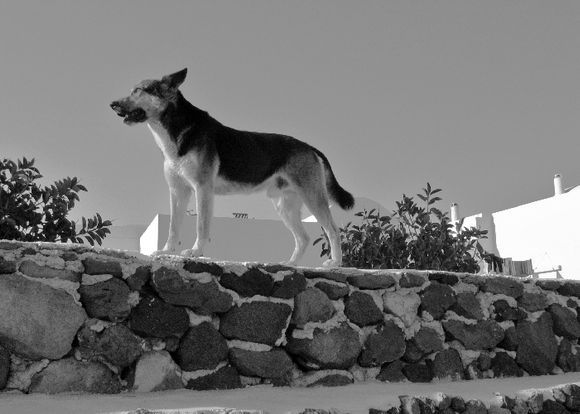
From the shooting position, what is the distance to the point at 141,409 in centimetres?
312

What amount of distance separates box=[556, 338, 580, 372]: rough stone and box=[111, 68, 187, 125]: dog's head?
390cm

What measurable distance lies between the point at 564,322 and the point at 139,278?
3903mm

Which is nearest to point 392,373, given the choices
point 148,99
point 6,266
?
point 148,99

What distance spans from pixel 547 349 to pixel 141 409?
12.5ft

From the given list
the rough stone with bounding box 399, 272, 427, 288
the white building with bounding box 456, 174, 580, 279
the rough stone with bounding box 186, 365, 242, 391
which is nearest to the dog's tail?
the rough stone with bounding box 399, 272, 427, 288

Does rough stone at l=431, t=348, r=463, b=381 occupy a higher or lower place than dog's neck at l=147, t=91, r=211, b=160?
lower

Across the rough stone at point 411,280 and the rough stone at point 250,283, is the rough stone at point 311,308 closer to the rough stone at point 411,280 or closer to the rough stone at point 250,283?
the rough stone at point 250,283

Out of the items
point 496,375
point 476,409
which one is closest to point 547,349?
point 496,375

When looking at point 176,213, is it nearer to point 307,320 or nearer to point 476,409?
point 307,320

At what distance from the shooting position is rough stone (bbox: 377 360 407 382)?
15.0 feet

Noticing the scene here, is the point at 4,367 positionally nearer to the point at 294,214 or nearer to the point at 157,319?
the point at 157,319

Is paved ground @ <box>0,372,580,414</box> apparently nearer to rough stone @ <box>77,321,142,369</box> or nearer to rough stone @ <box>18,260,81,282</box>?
rough stone @ <box>77,321,142,369</box>

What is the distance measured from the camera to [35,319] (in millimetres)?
3348

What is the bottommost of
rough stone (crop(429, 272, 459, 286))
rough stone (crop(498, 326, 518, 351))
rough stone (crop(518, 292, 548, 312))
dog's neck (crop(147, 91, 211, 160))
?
rough stone (crop(498, 326, 518, 351))
